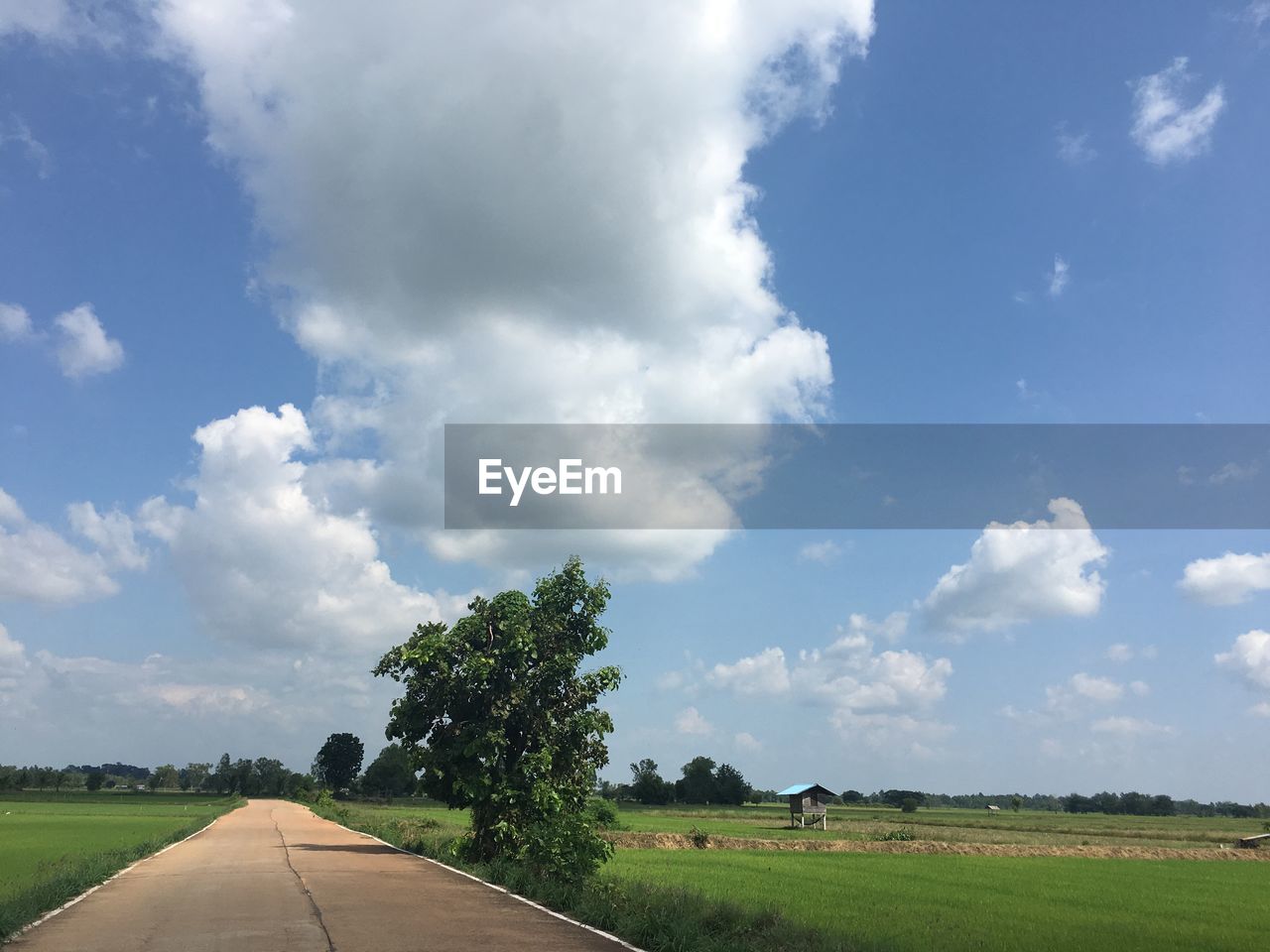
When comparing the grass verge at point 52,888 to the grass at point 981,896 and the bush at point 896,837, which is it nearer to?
the grass at point 981,896

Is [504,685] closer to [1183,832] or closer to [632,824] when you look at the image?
[632,824]

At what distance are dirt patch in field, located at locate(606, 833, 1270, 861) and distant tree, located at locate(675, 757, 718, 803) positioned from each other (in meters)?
77.4

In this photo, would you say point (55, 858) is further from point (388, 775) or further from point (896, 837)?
point (388, 775)

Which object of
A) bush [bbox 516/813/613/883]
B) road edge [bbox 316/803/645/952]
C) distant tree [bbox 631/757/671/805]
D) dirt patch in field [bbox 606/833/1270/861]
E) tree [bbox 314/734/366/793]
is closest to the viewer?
road edge [bbox 316/803/645/952]

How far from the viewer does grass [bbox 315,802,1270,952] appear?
47.9 ft

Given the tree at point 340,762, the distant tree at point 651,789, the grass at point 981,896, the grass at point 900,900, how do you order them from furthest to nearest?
the tree at point 340,762 → the distant tree at point 651,789 → the grass at point 981,896 → the grass at point 900,900

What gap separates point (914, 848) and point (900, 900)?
28537mm

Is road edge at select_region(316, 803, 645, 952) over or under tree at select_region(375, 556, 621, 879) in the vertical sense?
under

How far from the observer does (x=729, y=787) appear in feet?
425

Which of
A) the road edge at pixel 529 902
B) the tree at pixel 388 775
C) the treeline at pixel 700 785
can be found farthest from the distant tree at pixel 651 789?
the road edge at pixel 529 902

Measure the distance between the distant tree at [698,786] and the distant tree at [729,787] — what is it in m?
0.57

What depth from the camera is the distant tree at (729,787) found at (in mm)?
129375

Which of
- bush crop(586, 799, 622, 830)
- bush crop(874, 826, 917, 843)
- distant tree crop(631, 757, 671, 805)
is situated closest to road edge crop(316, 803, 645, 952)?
bush crop(586, 799, 622, 830)

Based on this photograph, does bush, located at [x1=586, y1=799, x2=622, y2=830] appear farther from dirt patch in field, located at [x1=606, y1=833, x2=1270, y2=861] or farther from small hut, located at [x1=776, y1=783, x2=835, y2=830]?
small hut, located at [x1=776, y1=783, x2=835, y2=830]
